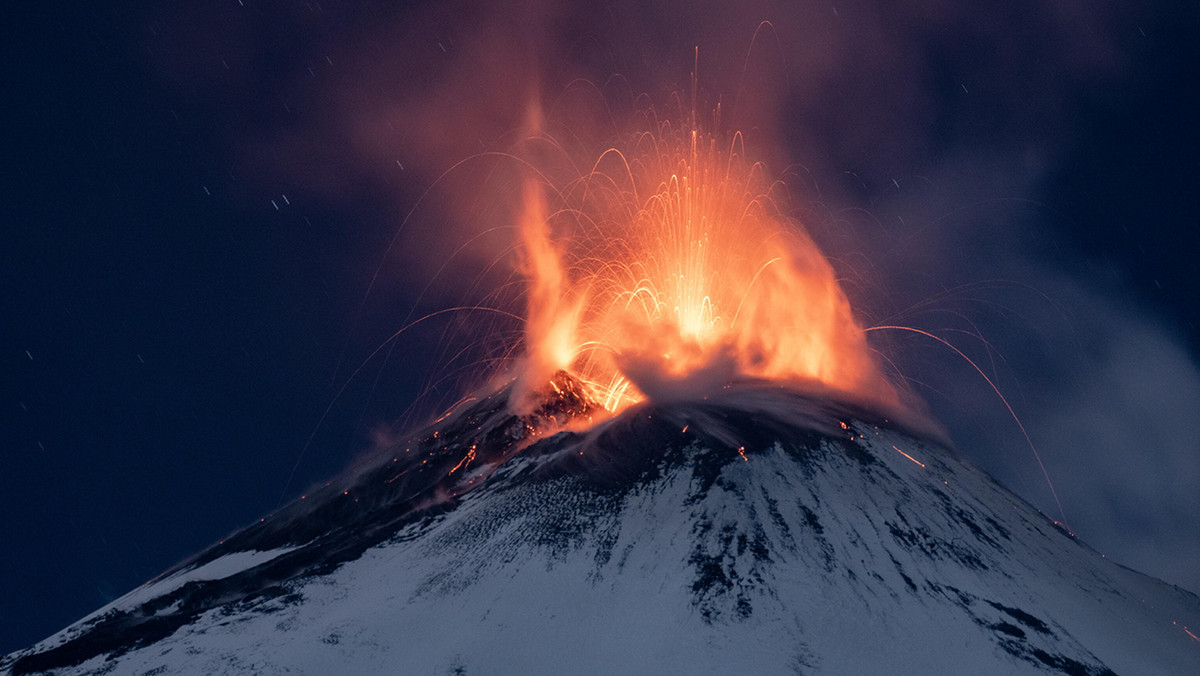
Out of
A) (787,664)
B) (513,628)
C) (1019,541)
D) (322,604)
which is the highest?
(322,604)

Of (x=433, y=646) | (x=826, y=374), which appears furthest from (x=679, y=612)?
(x=826, y=374)

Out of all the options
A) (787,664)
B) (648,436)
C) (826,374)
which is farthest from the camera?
(826,374)

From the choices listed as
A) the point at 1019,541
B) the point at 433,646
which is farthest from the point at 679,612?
the point at 1019,541

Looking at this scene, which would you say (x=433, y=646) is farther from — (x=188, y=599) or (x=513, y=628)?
(x=188, y=599)

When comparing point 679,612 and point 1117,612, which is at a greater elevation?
point 679,612

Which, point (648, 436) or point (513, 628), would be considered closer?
point (513, 628)

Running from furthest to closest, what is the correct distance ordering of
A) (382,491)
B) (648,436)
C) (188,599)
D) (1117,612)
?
(382,491) → (648,436) → (188,599) → (1117,612)
